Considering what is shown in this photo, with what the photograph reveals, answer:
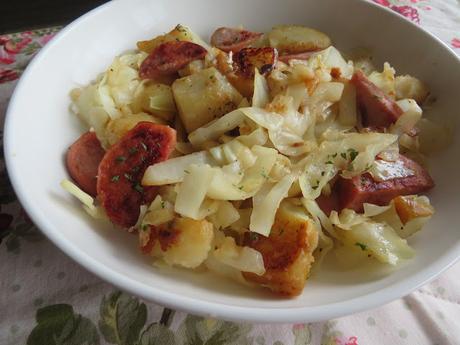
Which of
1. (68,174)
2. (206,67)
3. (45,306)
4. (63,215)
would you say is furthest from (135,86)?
(45,306)

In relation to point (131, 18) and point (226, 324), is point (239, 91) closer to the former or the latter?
point (131, 18)

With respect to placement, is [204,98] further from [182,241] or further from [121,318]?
[121,318]

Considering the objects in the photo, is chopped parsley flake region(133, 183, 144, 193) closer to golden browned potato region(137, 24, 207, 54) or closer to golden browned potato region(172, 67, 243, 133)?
golden browned potato region(172, 67, 243, 133)

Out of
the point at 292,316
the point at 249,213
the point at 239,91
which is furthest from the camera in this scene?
the point at 239,91

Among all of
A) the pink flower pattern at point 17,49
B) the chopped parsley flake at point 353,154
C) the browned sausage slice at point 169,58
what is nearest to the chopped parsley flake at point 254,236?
the chopped parsley flake at point 353,154

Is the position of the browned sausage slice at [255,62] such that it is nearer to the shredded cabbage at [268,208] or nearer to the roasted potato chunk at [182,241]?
the shredded cabbage at [268,208]

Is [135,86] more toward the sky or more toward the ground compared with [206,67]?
more toward the ground

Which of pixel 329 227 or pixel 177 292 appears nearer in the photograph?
pixel 177 292
